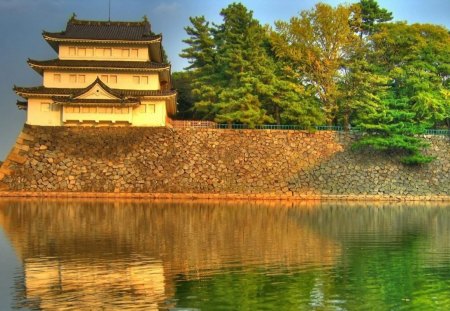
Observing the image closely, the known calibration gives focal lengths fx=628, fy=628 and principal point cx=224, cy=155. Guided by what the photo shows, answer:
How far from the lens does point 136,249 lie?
54.0ft

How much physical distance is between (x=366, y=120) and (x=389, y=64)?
6440 millimetres

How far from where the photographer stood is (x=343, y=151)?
41469 millimetres

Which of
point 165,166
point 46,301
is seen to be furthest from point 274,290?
point 165,166

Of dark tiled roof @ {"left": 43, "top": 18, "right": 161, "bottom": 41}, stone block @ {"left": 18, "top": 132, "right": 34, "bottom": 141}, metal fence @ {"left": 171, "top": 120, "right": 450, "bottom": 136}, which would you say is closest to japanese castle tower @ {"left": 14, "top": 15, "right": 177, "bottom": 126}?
dark tiled roof @ {"left": 43, "top": 18, "right": 161, "bottom": 41}

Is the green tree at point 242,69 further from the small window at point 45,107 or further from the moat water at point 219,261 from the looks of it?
the moat water at point 219,261

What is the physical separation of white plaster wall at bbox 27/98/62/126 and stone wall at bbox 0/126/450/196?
860 millimetres

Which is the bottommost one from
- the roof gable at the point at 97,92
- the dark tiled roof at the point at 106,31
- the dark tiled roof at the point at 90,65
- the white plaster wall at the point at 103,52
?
the roof gable at the point at 97,92

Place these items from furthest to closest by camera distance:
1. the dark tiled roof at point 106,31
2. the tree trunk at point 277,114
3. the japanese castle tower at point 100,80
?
the tree trunk at point 277,114 < the dark tiled roof at point 106,31 < the japanese castle tower at point 100,80

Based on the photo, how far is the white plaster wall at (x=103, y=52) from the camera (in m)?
41.9

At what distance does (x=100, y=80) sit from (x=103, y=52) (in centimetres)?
292

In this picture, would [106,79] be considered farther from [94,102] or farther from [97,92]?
[94,102]

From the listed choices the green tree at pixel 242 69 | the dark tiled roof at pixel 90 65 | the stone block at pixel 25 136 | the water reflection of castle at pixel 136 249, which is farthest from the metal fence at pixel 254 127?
the water reflection of castle at pixel 136 249

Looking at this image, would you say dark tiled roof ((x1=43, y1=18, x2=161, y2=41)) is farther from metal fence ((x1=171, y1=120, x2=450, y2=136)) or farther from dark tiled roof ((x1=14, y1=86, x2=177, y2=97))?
metal fence ((x1=171, y1=120, x2=450, y2=136))

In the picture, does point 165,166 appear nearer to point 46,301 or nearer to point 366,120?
point 366,120
